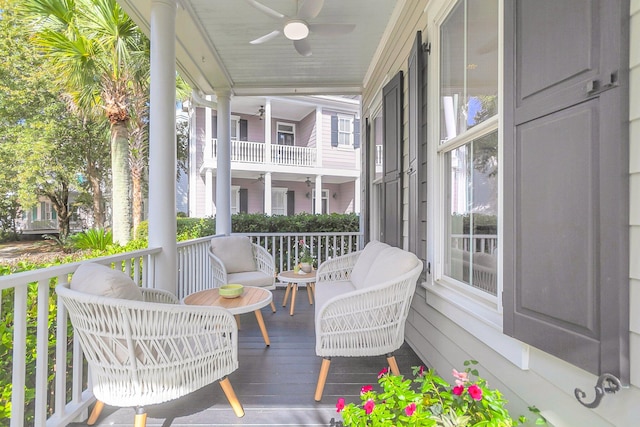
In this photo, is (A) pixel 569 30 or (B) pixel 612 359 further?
(A) pixel 569 30

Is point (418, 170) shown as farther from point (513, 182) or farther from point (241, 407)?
point (241, 407)

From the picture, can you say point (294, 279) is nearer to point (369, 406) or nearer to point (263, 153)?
point (369, 406)

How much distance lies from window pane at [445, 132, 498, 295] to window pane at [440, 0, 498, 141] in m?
0.18

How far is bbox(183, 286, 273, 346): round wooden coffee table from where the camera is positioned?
7.98ft

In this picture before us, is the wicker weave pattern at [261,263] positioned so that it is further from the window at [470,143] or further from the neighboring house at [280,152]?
the neighboring house at [280,152]

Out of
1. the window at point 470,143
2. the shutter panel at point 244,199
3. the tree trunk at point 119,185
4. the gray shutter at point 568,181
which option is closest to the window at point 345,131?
the shutter panel at point 244,199

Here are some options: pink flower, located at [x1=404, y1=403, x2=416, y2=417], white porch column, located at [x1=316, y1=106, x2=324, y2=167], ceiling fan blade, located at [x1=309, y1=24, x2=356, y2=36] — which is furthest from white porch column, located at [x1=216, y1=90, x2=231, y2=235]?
white porch column, located at [x1=316, y1=106, x2=324, y2=167]

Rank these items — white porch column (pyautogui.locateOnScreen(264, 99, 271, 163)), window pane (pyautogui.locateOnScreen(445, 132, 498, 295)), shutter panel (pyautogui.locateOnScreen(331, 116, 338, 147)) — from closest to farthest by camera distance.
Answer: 1. window pane (pyautogui.locateOnScreen(445, 132, 498, 295))
2. white porch column (pyautogui.locateOnScreen(264, 99, 271, 163))
3. shutter panel (pyautogui.locateOnScreen(331, 116, 338, 147))

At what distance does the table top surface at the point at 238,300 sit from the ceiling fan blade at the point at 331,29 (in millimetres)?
2549

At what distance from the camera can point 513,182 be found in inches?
52.3

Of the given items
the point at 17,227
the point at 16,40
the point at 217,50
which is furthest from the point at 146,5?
the point at 17,227

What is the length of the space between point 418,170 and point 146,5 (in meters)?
2.98

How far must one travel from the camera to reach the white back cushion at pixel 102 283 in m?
1.55

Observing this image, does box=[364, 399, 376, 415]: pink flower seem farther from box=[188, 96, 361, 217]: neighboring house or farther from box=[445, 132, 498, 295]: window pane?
box=[188, 96, 361, 217]: neighboring house
